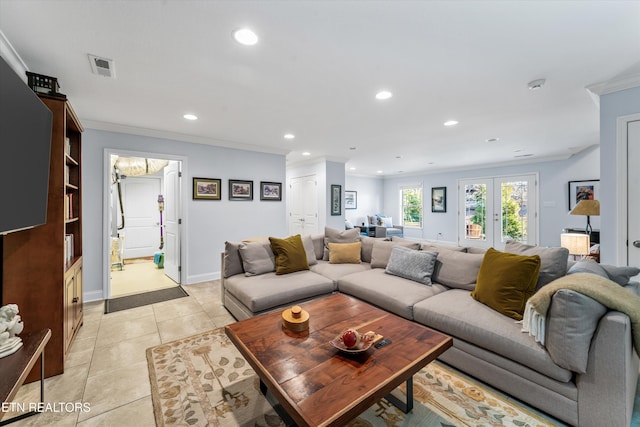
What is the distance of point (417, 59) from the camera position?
210 cm

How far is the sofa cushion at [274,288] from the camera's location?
8.30ft

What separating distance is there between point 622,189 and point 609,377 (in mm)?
2032

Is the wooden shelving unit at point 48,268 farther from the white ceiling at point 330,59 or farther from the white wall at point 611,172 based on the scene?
the white wall at point 611,172

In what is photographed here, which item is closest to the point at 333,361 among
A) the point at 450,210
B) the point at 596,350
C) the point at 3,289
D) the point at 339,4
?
the point at 596,350

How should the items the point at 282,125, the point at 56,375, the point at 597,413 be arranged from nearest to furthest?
1. the point at 597,413
2. the point at 56,375
3. the point at 282,125

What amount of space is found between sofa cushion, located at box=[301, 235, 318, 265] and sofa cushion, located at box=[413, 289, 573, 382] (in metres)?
1.61

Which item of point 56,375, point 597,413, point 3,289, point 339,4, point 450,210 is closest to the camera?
point 597,413

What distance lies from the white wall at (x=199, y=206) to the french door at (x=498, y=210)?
220 inches

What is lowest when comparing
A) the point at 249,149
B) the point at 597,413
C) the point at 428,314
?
the point at 597,413

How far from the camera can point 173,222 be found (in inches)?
178

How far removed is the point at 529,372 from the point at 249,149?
4754 mm

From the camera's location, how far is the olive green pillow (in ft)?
10.3

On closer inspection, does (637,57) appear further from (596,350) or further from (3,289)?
(3,289)

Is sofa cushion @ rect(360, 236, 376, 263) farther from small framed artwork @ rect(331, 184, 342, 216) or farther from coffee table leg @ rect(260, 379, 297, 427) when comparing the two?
small framed artwork @ rect(331, 184, 342, 216)
